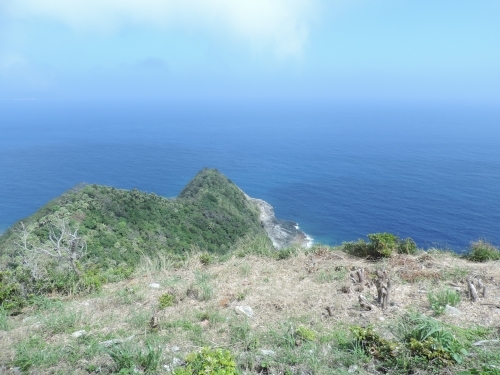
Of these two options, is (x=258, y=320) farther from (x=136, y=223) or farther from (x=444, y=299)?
(x=136, y=223)

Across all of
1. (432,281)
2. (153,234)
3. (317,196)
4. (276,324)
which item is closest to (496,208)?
(317,196)

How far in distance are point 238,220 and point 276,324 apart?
142ft

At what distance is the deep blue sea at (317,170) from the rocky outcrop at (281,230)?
200 cm

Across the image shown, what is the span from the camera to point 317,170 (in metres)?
87.3

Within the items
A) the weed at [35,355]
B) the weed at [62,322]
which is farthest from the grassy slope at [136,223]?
the weed at [35,355]

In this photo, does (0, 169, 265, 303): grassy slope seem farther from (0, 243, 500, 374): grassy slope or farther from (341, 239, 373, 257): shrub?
(0, 243, 500, 374): grassy slope

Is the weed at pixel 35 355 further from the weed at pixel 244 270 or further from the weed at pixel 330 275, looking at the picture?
the weed at pixel 330 275

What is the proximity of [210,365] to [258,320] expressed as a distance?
2.17 metres

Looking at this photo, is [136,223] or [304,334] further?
[136,223]

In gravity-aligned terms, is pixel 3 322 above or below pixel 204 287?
below

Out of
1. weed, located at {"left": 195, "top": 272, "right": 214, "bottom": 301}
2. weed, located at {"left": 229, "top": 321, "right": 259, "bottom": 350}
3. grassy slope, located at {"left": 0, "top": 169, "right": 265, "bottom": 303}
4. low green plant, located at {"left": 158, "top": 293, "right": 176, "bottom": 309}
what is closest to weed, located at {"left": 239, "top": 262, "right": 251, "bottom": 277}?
weed, located at {"left": 195, "top": 272, "right": 214, "bottom": 301}

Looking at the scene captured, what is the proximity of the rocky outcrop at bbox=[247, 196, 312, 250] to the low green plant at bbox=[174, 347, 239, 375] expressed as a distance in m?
44.9

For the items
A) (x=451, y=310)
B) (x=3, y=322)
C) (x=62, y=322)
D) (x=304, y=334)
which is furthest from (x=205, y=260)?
(x=451, y=310)

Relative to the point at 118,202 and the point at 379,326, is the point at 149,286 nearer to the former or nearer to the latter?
the point at 379,326
